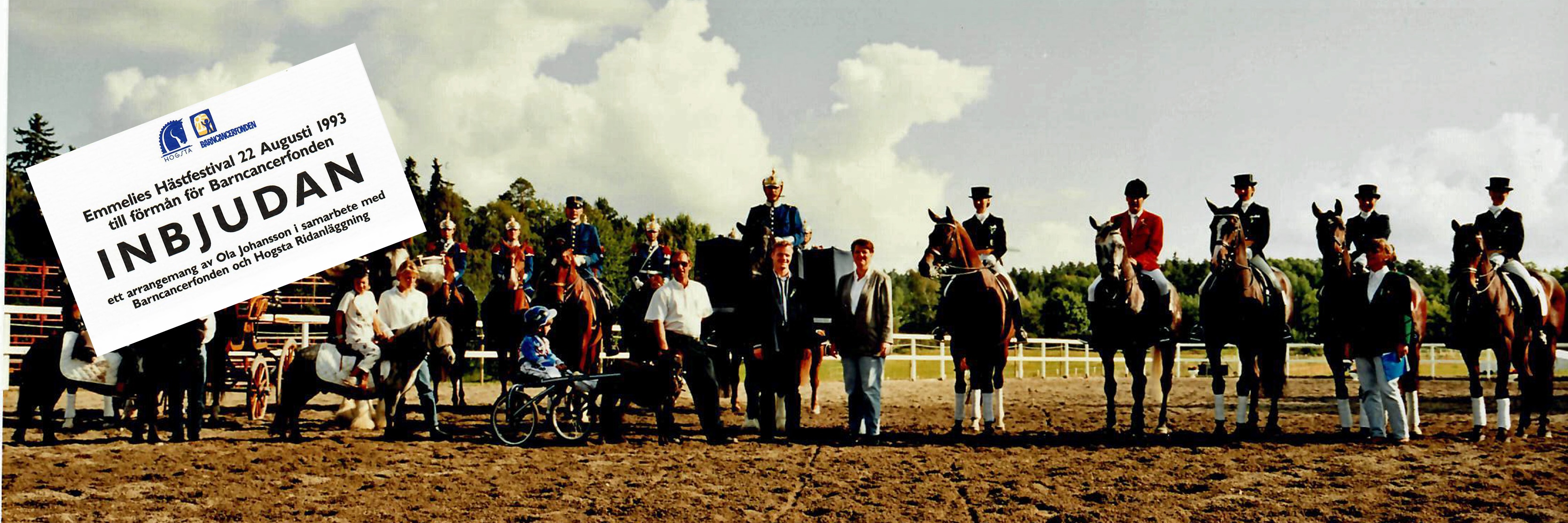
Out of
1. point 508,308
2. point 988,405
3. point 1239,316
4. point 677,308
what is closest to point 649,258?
point 508,308

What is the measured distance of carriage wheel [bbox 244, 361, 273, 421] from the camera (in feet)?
38.4

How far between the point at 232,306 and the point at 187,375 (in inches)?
31.7

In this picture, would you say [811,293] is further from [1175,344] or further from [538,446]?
[1175,344]

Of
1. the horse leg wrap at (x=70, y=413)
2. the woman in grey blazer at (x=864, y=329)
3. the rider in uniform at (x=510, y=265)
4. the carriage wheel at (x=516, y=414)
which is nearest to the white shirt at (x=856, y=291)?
the woman in grey blazer at (x=864, y=329)

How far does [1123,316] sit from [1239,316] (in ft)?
3.60

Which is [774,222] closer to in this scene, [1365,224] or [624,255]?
[1365,224]

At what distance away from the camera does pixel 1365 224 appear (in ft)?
34.6

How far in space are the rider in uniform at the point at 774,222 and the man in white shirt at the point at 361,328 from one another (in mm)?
3371

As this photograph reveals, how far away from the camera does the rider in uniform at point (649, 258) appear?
1197 cm

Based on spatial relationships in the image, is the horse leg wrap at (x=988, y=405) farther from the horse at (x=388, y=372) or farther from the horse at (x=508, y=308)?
the horse at (x=388, y=372)

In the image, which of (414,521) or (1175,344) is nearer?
(414,521)

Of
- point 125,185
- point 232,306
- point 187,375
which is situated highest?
point 125,185

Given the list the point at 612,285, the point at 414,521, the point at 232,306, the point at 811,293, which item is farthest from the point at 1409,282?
the point at 612,285

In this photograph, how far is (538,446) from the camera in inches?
370
